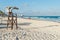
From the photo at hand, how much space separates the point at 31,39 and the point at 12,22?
5258 mm

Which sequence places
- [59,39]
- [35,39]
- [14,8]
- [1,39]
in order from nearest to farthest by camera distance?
[1,39], [35,39], [59,39], [14,8]

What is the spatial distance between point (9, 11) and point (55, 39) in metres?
5.81

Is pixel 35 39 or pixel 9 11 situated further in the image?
pixel 9 11

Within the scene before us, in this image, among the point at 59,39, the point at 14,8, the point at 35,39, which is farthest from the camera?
the point at 14,8

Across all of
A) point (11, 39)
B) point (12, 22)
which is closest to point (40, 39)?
point (11, 39)

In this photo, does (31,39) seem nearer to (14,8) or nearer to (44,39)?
(44,39)

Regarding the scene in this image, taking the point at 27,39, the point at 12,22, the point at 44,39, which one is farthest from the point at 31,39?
the point at 12,22

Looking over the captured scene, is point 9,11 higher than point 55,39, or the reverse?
point 9,11

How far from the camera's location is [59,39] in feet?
34.3

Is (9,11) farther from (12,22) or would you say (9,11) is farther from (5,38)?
(5,38)

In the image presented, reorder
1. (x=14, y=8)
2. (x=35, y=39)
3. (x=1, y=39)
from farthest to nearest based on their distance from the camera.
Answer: (x=14, y=8) → (x=35, y=39) → (x=1, y=39)

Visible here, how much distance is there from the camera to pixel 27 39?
31.5ft

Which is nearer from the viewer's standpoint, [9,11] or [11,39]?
[11,39]

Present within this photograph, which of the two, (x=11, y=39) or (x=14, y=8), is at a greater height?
(x=14, y=8)
